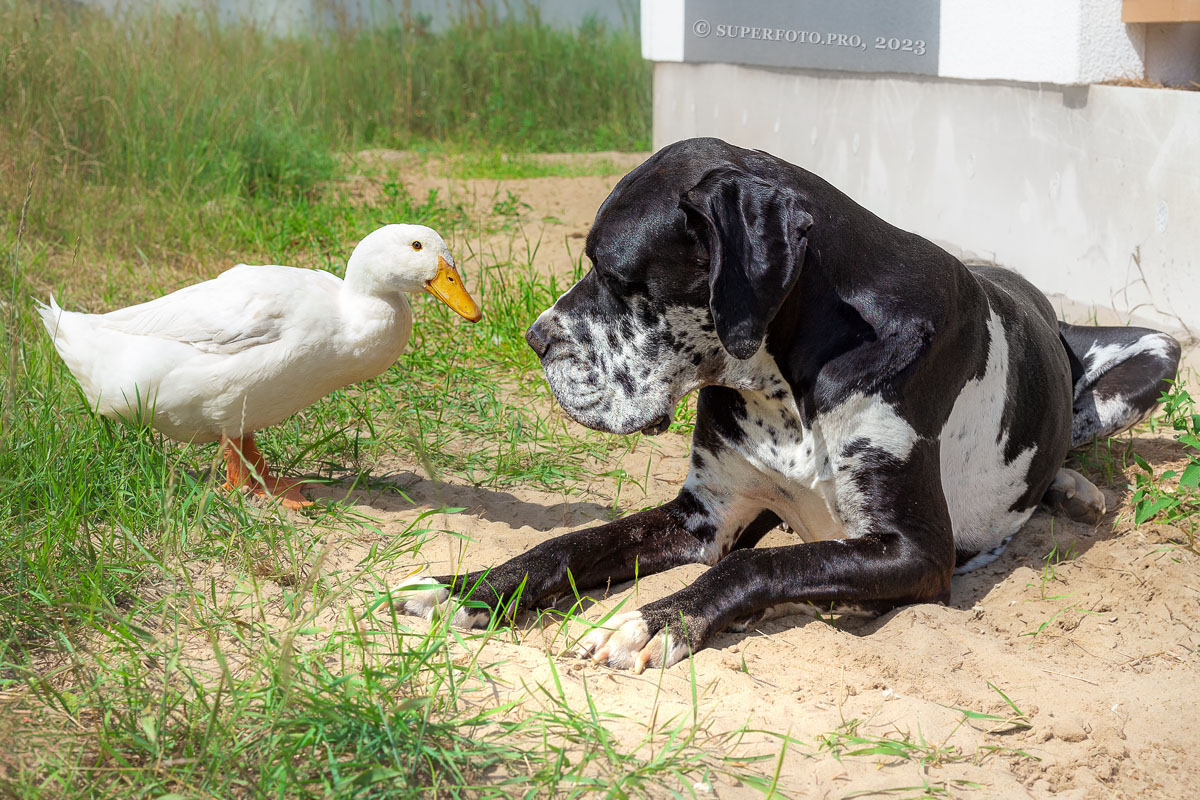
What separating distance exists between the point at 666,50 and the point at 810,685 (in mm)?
5836

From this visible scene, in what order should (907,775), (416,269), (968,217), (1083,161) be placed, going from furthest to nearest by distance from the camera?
(968,217), (1083,161), (416,269), (907,775)

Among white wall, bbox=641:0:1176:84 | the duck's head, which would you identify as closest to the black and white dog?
the duck's head

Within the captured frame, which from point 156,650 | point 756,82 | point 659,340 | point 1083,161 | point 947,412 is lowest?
point 156,650

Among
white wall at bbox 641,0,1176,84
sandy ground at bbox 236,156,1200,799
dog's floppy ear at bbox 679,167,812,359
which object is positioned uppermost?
white wall at bbox 641,0,1176,84

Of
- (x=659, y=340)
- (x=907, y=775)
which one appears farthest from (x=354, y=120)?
(x=907, y=775)

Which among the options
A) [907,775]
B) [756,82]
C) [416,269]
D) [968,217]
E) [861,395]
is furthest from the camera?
[756,82]

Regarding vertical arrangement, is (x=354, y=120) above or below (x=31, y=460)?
above

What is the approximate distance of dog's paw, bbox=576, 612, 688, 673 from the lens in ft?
7.76

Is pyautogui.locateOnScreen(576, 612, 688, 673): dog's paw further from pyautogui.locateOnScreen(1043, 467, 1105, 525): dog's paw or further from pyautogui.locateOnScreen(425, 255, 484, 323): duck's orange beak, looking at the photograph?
pyautogui.locateOnScreen(1043, 467, 1105, 525): dog's paw

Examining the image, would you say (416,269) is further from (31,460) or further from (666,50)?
(666,50)

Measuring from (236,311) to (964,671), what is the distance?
210 centimetres

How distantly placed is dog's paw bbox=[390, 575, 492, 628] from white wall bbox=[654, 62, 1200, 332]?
2893mm

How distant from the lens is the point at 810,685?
235 centimetres

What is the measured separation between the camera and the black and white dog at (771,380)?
7.98 feet
